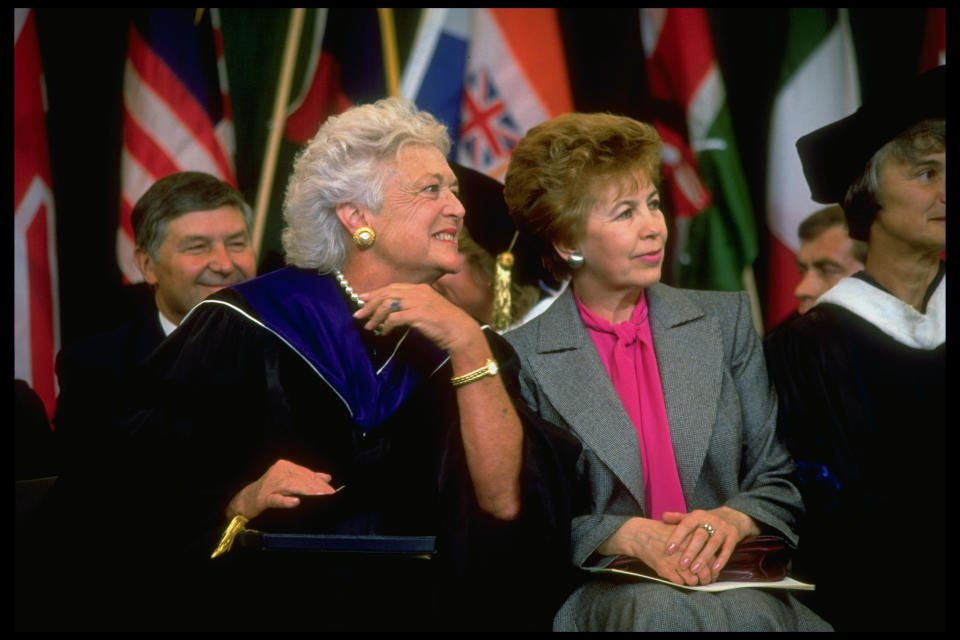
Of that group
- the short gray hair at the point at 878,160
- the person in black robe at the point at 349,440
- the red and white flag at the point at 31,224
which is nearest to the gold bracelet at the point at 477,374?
the person in black robe at the point at 349,440

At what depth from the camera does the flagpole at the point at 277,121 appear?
400 centimetres

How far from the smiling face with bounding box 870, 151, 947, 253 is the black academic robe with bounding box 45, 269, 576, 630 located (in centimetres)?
103

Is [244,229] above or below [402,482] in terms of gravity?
above

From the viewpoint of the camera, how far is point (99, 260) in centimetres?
395

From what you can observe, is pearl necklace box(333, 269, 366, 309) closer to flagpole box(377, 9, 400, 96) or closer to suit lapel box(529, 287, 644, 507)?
suit lapel box(529, 287, 644, 507)

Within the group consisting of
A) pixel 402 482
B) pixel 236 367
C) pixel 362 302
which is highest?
pixel 362 302

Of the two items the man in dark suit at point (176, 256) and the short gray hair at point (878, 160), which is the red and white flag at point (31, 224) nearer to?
the man in dark suit at point (176, 256)

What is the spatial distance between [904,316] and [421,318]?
126 cm

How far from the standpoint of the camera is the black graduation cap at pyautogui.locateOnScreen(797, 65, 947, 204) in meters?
2.55

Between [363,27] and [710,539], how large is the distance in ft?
8.63

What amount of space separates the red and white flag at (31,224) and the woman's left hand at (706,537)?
2651mm

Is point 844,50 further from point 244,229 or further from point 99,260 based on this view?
point 99,260

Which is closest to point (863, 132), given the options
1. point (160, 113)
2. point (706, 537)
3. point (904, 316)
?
point (904, 316)

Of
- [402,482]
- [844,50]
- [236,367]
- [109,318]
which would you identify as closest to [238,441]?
[236,367]
